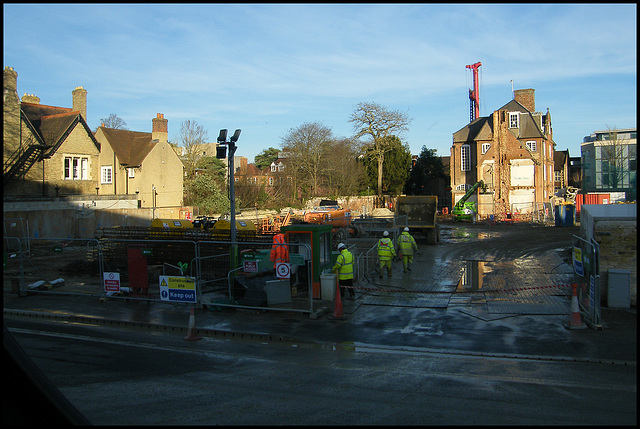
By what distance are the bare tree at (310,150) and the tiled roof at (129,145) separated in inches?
704

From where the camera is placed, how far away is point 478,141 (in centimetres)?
5431

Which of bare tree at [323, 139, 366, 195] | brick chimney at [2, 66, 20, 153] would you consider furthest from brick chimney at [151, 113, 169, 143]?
bare tree at [323, 139, 366, 195]

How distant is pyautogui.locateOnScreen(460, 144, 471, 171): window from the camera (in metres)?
58.4

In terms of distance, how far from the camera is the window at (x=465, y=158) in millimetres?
58406

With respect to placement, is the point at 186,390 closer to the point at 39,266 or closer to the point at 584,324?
the point at 584,324

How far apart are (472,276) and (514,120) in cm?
4119

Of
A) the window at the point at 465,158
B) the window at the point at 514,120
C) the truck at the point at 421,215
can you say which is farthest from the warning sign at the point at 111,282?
the window at the point at 465,158

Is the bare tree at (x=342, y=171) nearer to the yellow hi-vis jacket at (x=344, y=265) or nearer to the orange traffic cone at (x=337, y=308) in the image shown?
the yellow hi-vis jacket at (x=344, y=265)

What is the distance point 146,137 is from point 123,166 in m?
4.24

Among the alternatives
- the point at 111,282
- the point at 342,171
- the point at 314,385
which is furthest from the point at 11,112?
the point at 342,171

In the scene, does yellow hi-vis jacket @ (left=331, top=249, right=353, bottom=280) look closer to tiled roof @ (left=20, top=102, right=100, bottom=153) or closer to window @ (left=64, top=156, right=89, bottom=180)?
tiled roof @ (left=20, top=102, right=100, bottom=153)

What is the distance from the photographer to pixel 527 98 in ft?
189

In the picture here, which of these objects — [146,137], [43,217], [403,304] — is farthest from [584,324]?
[146,137]

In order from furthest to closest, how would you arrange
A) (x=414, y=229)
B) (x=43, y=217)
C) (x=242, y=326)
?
1. (x=414, y=229)
2. (x=43, y=217)
3. (x=242, y=326)
